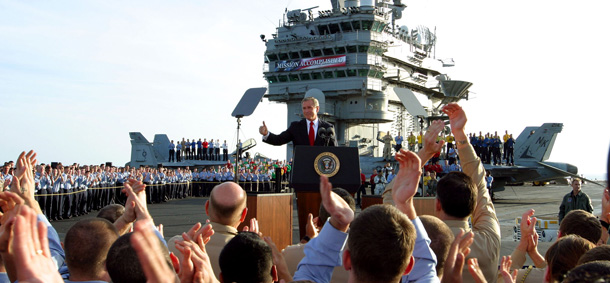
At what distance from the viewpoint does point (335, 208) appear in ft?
7.30

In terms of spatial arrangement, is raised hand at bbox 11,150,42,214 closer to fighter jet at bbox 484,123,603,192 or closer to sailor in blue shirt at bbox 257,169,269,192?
sailor in blue shirt at bbox 257,169,269,192

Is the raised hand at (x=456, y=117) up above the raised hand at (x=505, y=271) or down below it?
above

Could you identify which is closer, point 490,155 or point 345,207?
point 345,207

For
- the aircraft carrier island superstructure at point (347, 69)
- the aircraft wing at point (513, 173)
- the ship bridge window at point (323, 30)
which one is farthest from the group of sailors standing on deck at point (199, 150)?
the aircraft wing at point (513, 173)

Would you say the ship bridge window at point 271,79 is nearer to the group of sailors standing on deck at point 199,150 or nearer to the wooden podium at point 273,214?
the group of sailors standing on deck at point 199,150

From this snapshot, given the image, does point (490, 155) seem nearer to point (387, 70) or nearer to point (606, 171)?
point (387, 70)

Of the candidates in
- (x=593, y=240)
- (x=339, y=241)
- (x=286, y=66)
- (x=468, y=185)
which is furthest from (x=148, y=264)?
(x=286, y=66)

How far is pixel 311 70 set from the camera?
37656 mm

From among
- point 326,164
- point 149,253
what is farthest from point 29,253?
point 326,164

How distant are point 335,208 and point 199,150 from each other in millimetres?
36304

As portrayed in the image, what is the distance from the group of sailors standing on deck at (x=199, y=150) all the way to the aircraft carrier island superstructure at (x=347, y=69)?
205 inches

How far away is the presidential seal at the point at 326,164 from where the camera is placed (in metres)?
5.55

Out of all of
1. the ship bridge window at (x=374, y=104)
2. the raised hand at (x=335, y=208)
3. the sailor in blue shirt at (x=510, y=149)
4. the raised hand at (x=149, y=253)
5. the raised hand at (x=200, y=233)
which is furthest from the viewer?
the ship bridge window at (x=374, y=104)

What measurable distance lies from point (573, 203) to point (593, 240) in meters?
7.79
